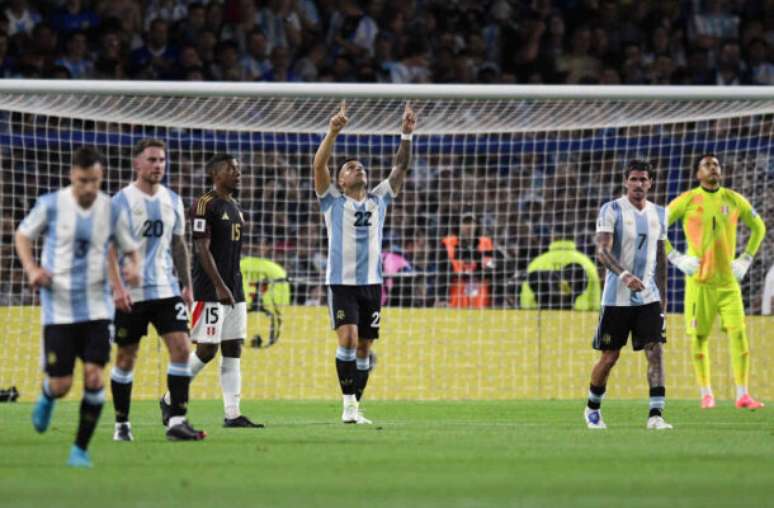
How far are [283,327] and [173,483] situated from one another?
30.4ft

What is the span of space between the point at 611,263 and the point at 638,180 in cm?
74

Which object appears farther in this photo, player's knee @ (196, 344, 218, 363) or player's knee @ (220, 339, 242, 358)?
player's knee @ (220, 339, 242, 358)

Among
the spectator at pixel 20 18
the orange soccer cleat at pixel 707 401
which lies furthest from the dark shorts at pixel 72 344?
the spectator at pixel 20 18

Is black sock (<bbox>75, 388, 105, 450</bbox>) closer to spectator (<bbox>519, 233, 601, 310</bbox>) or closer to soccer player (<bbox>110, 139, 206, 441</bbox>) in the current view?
soccer player (<bbox>110, 139, 206, 441</bbox>)

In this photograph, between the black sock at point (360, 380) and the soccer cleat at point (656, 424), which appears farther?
the black sock at point (360, 380)

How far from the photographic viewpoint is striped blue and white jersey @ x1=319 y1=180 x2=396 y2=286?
40.2 feet

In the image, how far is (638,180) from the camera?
37.8ft

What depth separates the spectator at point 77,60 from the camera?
1930 centimetres

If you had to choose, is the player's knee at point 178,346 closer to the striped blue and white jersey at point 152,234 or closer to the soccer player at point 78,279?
the striped blue and white jersey at point 152,234

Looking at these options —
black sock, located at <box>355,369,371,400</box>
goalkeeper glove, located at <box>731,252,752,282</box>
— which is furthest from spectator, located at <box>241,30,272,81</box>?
black sock, located at <box>355,369,371,400</box>

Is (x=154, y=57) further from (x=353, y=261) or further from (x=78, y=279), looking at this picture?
(x=78, y=279)

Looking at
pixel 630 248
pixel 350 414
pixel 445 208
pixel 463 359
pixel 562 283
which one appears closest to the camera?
pixel 630 248

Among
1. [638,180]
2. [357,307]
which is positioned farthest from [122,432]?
[638,180]

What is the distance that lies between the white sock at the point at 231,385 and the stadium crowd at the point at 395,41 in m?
7.81
